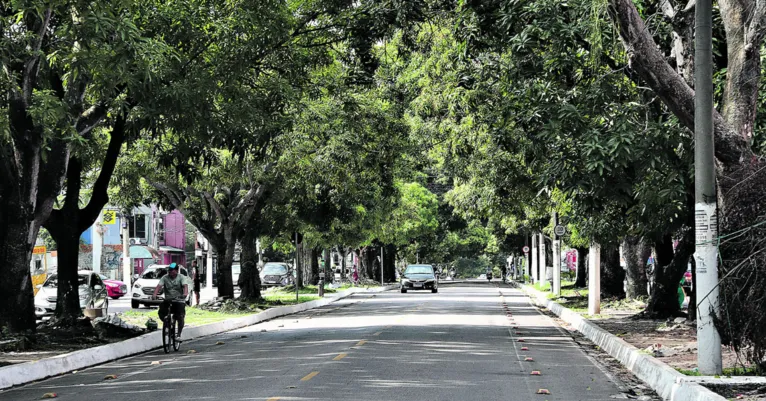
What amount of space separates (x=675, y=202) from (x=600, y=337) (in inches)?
156

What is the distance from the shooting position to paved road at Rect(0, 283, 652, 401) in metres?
12.0

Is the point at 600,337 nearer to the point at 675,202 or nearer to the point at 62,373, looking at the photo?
the point at 675,202

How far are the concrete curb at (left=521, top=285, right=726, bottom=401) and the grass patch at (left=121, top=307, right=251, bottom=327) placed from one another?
1078cm

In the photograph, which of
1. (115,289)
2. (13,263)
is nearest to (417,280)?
(115,289)

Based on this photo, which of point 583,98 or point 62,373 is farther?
point 583,98

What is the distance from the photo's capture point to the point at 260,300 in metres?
36.9

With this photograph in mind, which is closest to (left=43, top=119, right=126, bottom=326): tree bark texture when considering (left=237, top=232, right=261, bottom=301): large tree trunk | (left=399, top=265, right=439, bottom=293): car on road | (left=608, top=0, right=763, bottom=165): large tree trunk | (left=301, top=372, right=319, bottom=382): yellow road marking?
(left=301, top=372, right=319, bottom=382): yellow road marking

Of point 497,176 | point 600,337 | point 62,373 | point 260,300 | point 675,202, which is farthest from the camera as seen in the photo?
point 260,300

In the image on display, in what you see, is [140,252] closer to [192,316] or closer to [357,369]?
[192,316]

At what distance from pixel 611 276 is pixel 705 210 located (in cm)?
2500

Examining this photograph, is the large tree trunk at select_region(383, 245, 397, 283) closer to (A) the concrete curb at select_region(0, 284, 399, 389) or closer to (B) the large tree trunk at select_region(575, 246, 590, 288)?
(B) the large tree trunk at select_region(575, 246, 590, 288)

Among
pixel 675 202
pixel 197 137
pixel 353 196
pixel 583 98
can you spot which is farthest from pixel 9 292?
pixel 353 196

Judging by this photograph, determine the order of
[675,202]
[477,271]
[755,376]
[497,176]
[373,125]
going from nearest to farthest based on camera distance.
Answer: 1. [755,376]
2. [675,202]
3. [373,125]
4. [497,176]
5. [477,271]

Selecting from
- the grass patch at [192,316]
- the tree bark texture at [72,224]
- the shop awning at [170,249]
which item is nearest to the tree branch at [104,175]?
the tree bark texture at [72,224]
